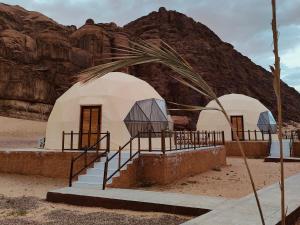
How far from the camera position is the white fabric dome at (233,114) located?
25.9m

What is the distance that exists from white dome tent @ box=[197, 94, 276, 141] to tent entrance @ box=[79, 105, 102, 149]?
14.0 m

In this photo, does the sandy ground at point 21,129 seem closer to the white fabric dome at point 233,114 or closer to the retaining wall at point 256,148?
the white fabric dome at point 233,114

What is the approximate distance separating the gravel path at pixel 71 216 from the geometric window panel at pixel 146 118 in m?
7.28

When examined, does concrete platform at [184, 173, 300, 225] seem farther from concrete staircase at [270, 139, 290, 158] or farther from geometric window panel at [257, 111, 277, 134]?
geometric window panel at [257, 111, 277, 134]

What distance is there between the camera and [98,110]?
47.8 ft

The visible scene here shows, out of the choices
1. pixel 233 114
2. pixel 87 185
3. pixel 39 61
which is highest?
pixel 39 61

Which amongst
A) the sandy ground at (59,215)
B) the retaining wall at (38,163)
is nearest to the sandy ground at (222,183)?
the sandy ground at (59,215)

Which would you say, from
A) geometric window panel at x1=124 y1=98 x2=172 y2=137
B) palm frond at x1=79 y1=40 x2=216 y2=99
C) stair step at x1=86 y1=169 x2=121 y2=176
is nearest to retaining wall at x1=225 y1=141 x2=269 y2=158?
geometric window panel at x1=124 y1=98 x2=172 y2=137

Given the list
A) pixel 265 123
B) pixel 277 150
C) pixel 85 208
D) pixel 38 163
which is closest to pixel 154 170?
pixel 85 208

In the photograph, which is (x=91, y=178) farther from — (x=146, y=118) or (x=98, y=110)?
(x=146, y=118)

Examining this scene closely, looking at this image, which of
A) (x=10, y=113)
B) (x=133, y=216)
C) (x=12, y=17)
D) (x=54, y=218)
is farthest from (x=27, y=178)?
(x=12, y=17)

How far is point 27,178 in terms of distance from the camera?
1214 centimetres

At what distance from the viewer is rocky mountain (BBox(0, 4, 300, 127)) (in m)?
42.4

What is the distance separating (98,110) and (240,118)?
15133 millimetres
